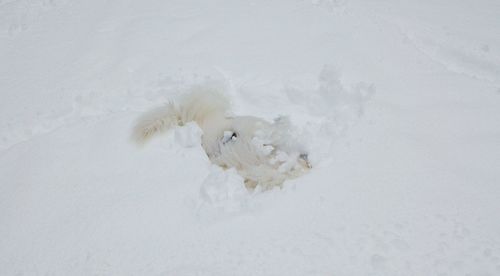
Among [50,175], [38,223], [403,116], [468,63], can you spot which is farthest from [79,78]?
[468,63]

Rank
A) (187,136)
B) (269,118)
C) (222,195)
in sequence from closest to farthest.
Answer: (222,195) < (187,136) < (269,118)

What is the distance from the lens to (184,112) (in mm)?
1946

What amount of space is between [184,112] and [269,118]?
388 mm

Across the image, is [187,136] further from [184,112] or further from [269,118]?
[269,118]

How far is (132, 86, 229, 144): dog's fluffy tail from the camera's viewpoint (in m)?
1.84

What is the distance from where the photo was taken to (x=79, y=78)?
222 cm

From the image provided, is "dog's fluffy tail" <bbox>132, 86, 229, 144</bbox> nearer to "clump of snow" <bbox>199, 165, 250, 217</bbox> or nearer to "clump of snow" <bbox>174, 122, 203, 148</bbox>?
"clump of snow" <bbox>174, 122, 203, 148</bbox>

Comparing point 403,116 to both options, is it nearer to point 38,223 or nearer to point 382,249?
point 382,249

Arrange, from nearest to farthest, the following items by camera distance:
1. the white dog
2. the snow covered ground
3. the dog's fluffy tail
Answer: the snow covered ground
the white dog
the dog's fluffy tail

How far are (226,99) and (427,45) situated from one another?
110 cm

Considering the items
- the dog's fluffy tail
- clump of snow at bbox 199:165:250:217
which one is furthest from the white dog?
clump of snow at bbox 199:165:250:217

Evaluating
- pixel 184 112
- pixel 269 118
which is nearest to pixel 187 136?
pixel 184 112

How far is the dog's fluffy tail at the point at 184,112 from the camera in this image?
184 cm

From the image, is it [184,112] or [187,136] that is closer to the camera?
[187,136]
